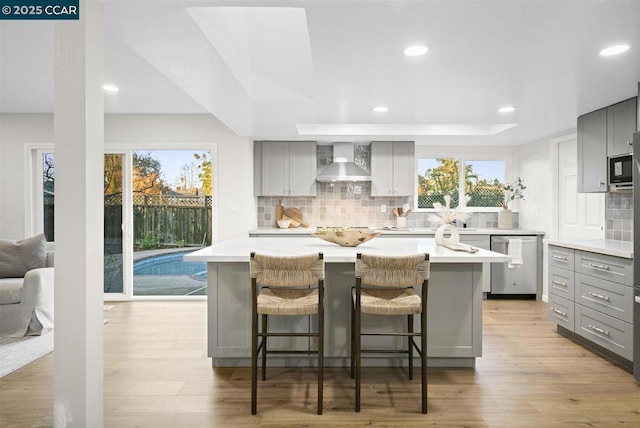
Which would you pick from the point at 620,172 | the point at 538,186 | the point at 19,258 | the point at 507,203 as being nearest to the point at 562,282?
the point at 620,172

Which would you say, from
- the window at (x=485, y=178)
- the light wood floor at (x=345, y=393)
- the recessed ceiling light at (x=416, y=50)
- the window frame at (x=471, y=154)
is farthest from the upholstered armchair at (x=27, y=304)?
the window at (x=485, y=178)

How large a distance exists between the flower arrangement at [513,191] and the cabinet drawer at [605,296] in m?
2.59

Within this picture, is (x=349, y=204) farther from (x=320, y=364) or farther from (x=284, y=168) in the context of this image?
(x=320, y=364)

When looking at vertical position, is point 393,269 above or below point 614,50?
below

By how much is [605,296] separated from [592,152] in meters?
1.57

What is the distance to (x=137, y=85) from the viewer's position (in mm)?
3832

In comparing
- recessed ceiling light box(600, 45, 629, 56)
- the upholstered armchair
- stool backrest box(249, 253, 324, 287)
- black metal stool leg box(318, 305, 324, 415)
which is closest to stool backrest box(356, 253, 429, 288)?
stool backrest box(249, 253, 324, 287)

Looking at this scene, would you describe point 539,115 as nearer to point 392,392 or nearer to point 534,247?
point 534,247

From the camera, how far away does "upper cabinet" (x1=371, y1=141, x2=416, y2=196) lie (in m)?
5.96

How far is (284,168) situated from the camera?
5.90 meters

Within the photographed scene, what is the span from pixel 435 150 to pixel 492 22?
4289 millimetres

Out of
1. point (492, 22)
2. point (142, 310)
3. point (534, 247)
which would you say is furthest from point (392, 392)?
point (534, 247)

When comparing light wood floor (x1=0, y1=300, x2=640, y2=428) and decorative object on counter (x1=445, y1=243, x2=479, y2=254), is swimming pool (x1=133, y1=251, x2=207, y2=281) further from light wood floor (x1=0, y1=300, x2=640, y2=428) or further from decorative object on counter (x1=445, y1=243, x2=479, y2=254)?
decorative object on counter (x1=445, y1=243, x2=479, y2=254)

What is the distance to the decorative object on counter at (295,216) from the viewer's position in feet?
20.3
